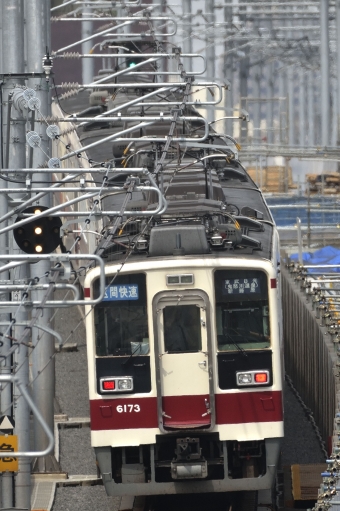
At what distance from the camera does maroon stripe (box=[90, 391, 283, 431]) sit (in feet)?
36.6

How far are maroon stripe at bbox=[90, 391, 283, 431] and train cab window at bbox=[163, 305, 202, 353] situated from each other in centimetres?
42

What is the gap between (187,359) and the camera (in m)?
11.2

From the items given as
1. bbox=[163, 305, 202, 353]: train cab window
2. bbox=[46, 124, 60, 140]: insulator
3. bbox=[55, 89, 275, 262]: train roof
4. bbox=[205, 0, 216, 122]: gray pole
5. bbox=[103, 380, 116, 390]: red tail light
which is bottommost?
bbox=[103, 380, 116, 390]: red tail light

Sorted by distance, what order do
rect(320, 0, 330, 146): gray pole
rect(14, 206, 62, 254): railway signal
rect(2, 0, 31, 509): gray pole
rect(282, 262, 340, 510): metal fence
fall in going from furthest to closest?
rect(320, 0, 330, 146): gray pole < rect(282, 262, 340, 510): metal fence < rect(2, 0, 31, 509): gray pole < rect(14, 206, 62, 254): railway signal

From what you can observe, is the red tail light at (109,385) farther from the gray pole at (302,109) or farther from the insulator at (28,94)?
the gray pole at (302,109)

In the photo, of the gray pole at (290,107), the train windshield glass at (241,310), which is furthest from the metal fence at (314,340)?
the gray pole at (290,107)

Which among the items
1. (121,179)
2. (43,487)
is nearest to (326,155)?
(121,179)

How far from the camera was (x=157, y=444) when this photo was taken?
37.1ft

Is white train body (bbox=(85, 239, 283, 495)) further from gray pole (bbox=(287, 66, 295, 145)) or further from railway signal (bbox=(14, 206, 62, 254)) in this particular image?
gray pole (bbox=(287, 66, 295, 145))

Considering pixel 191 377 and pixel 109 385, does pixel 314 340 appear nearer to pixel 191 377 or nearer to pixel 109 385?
pixel 191 377

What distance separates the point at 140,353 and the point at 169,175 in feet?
6.48

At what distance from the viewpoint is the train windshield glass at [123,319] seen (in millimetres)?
11227

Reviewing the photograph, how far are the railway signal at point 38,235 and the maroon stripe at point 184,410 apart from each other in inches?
80.9

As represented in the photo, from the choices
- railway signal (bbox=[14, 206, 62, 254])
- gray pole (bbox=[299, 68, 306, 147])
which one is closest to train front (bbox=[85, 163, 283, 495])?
railway signal (bbox=[14, 206, 62, 254])
